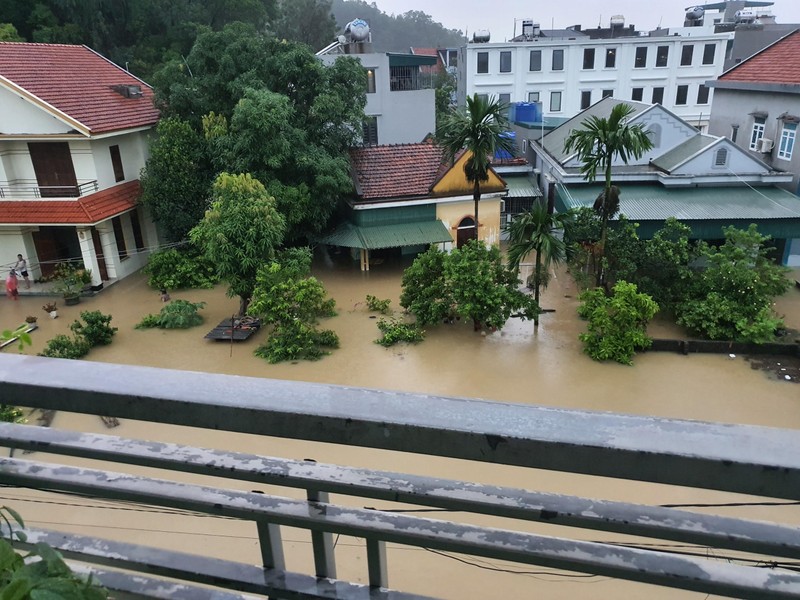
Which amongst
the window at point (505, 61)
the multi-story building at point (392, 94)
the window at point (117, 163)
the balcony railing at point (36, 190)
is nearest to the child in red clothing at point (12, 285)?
the balcony railing at point (36, 190)

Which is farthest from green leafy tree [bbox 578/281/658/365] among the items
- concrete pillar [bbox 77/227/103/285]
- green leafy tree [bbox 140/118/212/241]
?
concrete pillar [bbox 77/227/103/285]

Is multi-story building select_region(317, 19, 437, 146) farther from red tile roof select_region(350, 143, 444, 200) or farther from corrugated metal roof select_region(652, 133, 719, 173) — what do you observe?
corrugated metal roof select_region(652, 133, 719, 173)

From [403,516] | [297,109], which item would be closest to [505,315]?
[297,109]

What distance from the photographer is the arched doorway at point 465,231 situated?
1473 centimetres

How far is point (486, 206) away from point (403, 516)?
1432 cm

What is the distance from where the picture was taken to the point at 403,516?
2.95 feet

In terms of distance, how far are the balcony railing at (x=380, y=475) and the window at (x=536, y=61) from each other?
25805mm

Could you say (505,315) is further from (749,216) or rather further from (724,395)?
(749,216)

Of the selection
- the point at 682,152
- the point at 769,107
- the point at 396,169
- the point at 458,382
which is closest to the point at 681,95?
the point at 769,107

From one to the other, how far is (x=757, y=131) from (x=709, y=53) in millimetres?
10773

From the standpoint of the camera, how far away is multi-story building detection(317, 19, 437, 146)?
19.2 m

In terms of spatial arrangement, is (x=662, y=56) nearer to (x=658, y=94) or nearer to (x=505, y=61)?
(x=658, y=94)

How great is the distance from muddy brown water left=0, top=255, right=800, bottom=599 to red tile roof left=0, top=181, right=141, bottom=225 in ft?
5.66

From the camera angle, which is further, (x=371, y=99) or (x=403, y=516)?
(x=371, y=99)
